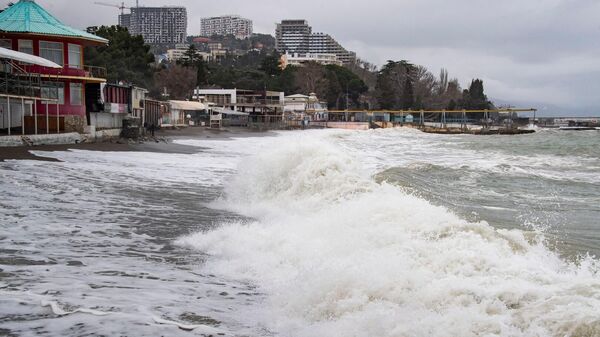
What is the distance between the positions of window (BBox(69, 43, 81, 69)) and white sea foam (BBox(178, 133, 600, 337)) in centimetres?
2492

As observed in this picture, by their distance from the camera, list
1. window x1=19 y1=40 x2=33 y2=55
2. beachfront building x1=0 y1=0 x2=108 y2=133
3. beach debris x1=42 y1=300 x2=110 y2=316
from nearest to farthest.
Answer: beach debris x1=42 y1=300 x2=110 y2=316
beachfront building x1=0 y1=0 x2=108 y2=133
window x1=19 y1=40 x2=33 y2=55

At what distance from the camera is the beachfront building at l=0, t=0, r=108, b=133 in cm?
3050

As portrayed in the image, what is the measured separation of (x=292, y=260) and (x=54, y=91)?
2763cm

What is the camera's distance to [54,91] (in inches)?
1261

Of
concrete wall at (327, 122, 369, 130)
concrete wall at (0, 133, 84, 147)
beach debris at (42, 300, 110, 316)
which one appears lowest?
concrete wall at (327, 122, 369, 130)

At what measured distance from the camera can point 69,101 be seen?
32.6 meters

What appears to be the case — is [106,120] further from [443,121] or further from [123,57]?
[443,121]

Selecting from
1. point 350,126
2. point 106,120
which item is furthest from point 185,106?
point 350,126

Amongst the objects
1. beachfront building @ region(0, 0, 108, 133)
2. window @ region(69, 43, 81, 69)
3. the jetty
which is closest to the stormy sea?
beachfront building @ region(0, 0, 108, 133)

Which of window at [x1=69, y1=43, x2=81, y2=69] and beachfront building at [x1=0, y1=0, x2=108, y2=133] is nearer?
beachfront building at [x1=0, y1=0, x2=108, y2=133]

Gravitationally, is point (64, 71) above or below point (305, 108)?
above

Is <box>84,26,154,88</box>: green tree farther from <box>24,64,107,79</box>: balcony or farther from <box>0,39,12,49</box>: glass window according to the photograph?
<box>0,39,12,49</box>: glass window

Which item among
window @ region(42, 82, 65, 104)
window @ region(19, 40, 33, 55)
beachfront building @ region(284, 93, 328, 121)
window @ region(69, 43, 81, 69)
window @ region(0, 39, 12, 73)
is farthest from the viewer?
beachfront building @ region(284, 93, 328, 121)

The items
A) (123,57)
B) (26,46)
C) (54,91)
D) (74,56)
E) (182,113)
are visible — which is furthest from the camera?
(182,113)
